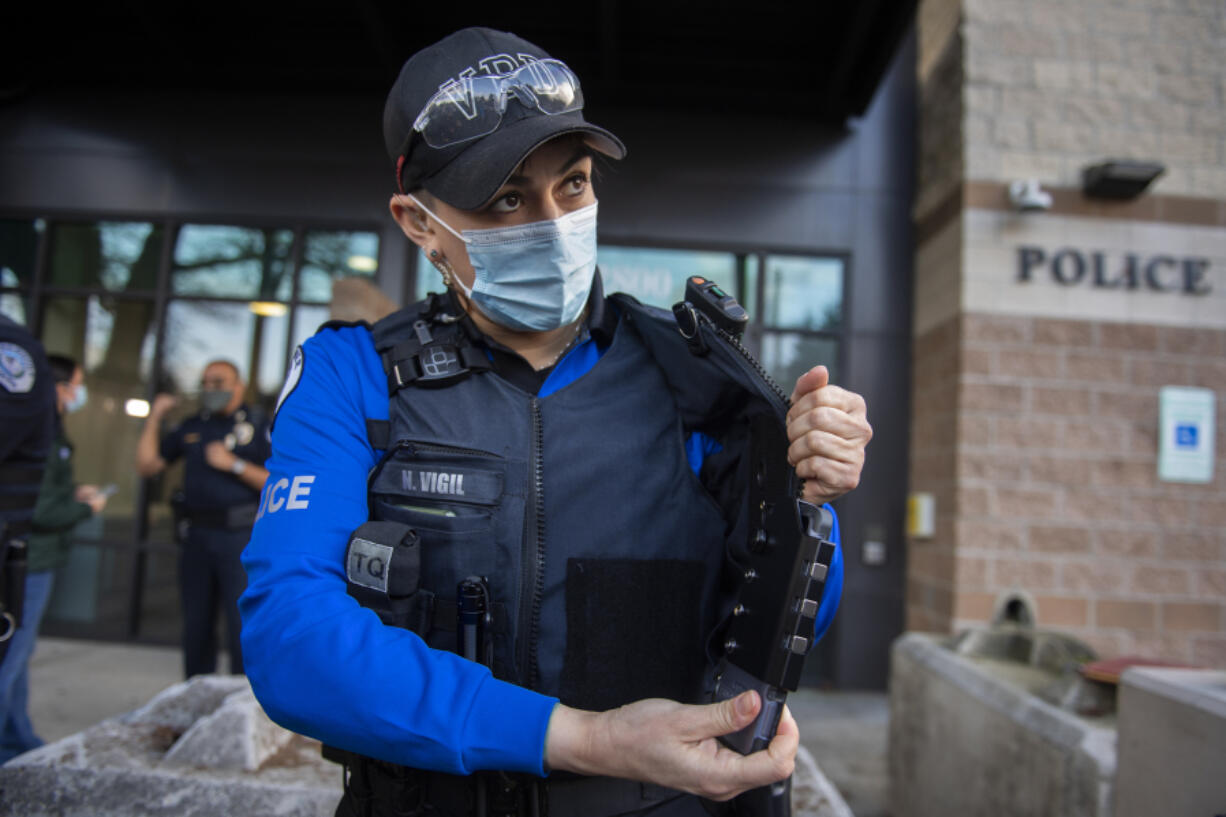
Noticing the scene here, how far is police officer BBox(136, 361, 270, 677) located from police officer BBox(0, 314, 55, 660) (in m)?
1.85

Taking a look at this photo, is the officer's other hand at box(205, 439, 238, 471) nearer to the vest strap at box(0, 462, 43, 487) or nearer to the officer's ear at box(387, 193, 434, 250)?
the vest strap at box(0, 462, 43, 487)

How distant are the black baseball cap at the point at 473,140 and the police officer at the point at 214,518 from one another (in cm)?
355

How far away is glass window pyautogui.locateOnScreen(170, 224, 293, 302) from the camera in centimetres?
637

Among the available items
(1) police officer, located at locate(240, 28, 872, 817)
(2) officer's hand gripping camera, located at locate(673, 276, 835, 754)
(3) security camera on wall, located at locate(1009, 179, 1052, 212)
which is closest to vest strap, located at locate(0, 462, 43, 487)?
(1) police officer, located at locate(240, 28, 872, 817)

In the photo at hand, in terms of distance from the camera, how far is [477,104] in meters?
1.16

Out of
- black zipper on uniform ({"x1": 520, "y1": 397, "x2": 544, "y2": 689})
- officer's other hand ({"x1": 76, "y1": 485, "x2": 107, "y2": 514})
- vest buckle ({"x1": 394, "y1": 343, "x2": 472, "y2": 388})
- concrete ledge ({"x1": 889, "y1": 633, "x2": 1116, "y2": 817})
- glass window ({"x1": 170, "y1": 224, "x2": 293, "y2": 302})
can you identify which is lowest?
concrete ledge ({"x1": 889, "y1": 633, "x2": 1116, "y2": 817})

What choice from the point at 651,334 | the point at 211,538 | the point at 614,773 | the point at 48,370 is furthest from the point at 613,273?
the point at 614,773

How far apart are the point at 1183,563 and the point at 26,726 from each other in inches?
270

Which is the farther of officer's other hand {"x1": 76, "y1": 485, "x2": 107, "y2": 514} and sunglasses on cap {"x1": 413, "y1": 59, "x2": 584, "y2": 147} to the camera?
officer's other hand {"x1": 76, "y1": 485, "x2": 107, "y2": 514}

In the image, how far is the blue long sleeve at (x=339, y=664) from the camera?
0.84 metres

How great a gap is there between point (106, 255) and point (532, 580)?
7.05 meters

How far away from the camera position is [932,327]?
225 inches

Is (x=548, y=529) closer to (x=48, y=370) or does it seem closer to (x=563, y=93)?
(x=563, y=93)

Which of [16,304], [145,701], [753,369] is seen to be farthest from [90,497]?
[753,369]
